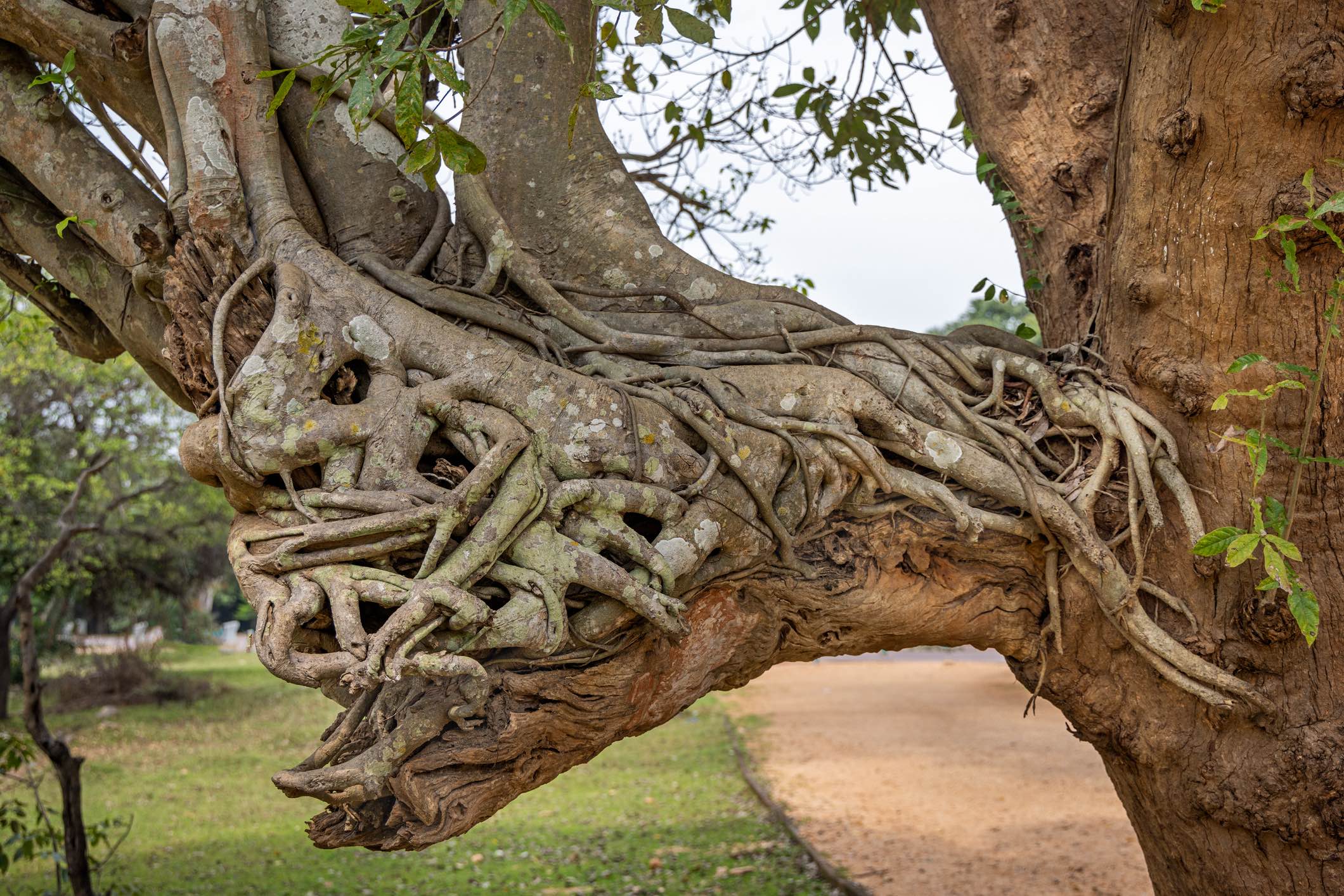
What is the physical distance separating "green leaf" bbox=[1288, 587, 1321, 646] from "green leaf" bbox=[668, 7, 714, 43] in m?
2.05

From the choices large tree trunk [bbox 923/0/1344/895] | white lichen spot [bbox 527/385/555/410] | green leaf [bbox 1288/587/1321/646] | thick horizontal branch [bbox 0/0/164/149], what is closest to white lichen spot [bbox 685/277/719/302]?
white lichen spot [bbox 527/385/555/410]

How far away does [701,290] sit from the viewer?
12.2 ft

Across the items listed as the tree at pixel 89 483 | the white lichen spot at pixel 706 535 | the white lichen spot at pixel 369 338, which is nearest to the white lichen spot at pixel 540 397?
the white lichen spot at pixel 369 338

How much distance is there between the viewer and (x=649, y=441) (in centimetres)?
306

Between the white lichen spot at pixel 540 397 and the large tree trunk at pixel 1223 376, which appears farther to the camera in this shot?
the white lichen spot at pixel 540 397

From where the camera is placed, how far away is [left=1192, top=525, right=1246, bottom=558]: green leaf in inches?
108

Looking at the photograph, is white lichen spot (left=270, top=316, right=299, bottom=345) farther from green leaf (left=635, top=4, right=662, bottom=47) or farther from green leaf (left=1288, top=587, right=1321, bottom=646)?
green leaf (left=1288, top=587, right=1321, bottom=646)

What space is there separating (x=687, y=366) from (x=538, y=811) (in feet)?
28.0

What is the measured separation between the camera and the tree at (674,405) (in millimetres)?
2795

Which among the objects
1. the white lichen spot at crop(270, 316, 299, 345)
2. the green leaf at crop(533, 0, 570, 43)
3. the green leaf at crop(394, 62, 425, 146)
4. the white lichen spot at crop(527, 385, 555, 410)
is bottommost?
the white lichen spot at crop(527, 385, 555, 410)

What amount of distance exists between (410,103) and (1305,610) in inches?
99.1

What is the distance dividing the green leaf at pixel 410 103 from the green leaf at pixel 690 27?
2.07ft

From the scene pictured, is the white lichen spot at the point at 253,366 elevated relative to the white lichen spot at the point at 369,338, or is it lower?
lower

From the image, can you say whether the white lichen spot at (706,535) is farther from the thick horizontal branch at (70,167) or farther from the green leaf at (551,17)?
the thick horizontal branch at (70,167)
